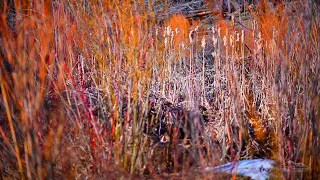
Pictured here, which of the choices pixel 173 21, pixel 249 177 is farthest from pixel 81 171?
pixel 173 21

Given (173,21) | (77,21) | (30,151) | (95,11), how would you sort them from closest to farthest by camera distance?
(30,151), (95,11), (77,21), (173,21)

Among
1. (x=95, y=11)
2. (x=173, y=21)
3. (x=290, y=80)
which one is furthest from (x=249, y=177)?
(x=173, y=21)

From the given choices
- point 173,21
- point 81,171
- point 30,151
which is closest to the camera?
point 30,151

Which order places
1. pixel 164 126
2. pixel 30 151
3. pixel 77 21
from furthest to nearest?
pixel 164 126, pixel 77 21, pixel 30 151

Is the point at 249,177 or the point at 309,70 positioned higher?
the point at 309,70

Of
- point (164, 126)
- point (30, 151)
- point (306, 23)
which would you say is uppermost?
point (306, 23)

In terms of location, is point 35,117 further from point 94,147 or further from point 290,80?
point 290,80

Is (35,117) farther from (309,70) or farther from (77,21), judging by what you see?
(309,70)

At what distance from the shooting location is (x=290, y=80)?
4.71ft

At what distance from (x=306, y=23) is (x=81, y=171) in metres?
0.99

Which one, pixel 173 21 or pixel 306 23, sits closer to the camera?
pixel 306 23

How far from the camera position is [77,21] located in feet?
5.61

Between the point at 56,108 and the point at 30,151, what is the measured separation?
0.73 m

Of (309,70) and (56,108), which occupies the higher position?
(309,70)
